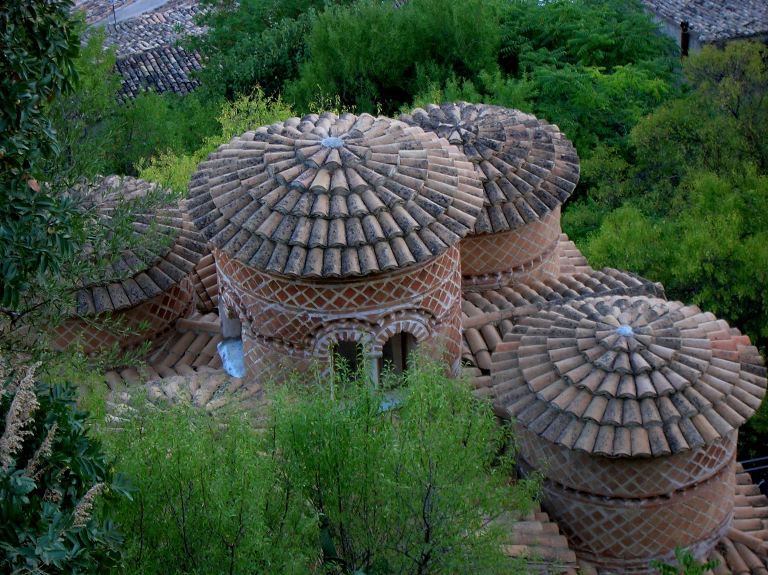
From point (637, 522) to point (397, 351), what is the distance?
4.12 m

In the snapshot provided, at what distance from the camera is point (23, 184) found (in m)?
10.0

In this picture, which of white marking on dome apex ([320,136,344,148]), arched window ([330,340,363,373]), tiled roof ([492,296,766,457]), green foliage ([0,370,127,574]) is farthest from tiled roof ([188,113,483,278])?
green foliage ([0,370,127,574])

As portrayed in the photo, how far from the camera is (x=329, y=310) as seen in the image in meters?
14.4

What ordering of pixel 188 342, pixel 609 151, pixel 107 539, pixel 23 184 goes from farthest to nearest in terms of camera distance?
pixel 609 151 < pixel 188 342 < pixel 23 184 < pixel 107 539

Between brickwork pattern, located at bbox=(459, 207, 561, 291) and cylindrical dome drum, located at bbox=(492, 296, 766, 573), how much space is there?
2.75m

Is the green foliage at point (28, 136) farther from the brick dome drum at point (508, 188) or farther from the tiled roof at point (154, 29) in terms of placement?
the tiled roof at point (154, 29)

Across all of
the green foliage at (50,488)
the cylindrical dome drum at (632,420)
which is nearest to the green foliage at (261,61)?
the cylindrical dome drum at (632,420)

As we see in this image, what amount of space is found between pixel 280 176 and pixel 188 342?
12.8 ft

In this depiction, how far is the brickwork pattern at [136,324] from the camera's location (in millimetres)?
15820

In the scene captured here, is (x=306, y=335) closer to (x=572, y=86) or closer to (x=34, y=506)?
(x=34, y=506)

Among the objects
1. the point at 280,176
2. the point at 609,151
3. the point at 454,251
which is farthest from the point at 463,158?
the point at 609,151

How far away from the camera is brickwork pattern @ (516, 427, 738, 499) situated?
13.9m

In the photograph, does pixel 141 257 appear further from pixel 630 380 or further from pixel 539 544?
pixel 630 380

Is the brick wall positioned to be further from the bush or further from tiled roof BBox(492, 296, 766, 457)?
the bush
